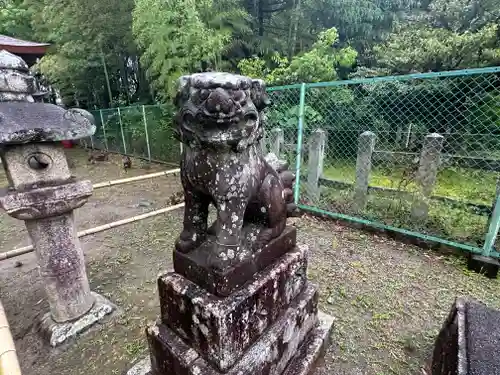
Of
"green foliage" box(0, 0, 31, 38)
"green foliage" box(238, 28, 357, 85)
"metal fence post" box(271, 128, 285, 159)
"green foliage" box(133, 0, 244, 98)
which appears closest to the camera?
"metal fence post" box(271, 128, 285, 159)

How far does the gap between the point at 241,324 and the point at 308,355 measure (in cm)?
71

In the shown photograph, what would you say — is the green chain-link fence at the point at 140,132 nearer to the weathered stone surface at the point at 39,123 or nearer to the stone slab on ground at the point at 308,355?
the weathered stone surface at the point at 39,123

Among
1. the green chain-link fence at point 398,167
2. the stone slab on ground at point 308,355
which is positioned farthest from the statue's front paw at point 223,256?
the green chain-link fence at point 398,167

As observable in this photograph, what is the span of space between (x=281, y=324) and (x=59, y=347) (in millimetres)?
1706

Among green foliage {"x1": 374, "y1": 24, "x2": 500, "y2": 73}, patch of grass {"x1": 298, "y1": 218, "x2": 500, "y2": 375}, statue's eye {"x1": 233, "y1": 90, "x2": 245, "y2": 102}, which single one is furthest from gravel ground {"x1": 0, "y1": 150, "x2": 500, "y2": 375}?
green foliage {"x1": 374, "y1": 24, "x2": 500, "y2": 73}

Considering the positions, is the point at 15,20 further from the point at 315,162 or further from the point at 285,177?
the point at 285,177

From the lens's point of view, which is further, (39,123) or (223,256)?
(39,123)

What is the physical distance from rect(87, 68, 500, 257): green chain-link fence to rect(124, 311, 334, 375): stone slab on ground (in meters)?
1.82

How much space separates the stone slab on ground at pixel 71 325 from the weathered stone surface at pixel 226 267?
1.30 meters

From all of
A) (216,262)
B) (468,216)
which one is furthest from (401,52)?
(216,262)

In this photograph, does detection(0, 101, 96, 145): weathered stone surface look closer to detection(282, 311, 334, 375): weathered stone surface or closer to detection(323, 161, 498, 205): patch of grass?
detection(282, 311, 334, 375): weathered stone surface

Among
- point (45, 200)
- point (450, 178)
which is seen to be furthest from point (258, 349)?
point (450, 178)

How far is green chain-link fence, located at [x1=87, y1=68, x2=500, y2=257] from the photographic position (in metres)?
3.01

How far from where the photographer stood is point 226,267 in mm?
1244
